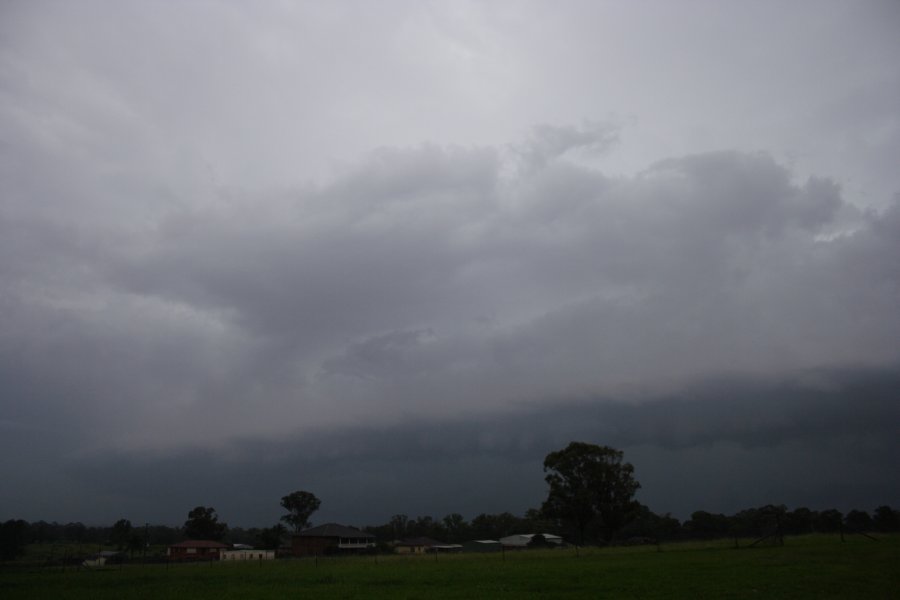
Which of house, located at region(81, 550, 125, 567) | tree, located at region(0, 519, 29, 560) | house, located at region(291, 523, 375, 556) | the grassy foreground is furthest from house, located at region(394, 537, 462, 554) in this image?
the grassy foreground

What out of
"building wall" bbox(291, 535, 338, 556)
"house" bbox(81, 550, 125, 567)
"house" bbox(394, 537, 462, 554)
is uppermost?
"house" bbox(81, 550, 125, 567)

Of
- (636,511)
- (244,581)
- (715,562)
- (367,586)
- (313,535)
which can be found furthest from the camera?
(313,535)

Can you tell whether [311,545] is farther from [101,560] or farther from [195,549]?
[101,560]

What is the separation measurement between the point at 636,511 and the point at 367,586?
6315 cm

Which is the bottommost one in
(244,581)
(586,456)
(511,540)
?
(511,540)

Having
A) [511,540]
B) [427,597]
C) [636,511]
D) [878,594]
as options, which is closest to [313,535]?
[511,540]

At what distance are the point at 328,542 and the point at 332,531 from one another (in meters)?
5.01

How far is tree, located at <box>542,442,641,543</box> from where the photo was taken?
83875 mm

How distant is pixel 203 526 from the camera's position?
387 ft

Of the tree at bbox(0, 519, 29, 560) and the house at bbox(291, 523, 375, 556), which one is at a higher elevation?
the tree at bbox(0, 519, 29, 560)

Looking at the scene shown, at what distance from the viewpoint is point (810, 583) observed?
73.3 ft

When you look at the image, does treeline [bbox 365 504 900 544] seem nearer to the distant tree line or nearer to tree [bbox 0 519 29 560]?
the distant tree line

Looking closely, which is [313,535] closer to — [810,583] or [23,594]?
[23,594]

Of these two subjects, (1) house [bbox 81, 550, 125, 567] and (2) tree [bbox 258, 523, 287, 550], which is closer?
(1) house [bbox 81, 550, 125, 567]
